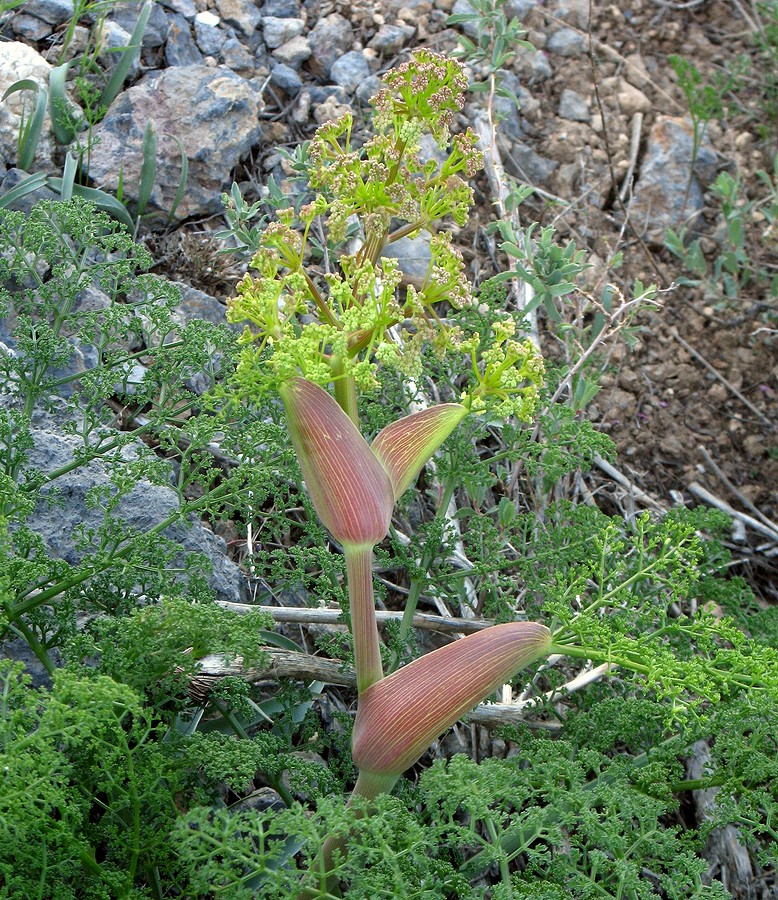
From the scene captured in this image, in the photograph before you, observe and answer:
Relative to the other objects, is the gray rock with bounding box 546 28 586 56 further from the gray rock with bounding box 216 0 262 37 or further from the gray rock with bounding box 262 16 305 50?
the gray rock with bounding box 216 0 262 37

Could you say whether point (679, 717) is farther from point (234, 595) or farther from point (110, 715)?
point (234, 595)

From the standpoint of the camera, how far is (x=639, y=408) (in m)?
3.32

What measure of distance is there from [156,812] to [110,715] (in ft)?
0.69

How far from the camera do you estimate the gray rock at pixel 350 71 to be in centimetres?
346

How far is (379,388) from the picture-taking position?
1.68 m

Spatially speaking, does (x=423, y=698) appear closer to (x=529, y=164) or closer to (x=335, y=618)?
(x=335, y=618)

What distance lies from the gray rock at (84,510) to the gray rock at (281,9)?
76.9 inches

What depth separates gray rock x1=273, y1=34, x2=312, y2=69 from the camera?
3486mm

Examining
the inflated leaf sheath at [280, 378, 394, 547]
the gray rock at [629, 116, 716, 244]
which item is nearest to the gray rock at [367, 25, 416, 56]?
the gray rock at [629, 116, 716, 244]

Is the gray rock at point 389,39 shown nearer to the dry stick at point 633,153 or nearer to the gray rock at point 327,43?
the gray rock at point 327,43

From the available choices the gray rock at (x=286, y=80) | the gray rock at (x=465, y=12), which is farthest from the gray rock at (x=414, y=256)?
the gray rock at (x=465, y=12)

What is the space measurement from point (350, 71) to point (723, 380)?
5.48 ft

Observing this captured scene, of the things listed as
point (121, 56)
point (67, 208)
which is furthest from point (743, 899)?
point (121, 56)

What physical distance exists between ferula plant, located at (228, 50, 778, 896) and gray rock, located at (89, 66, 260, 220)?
1451 mm
